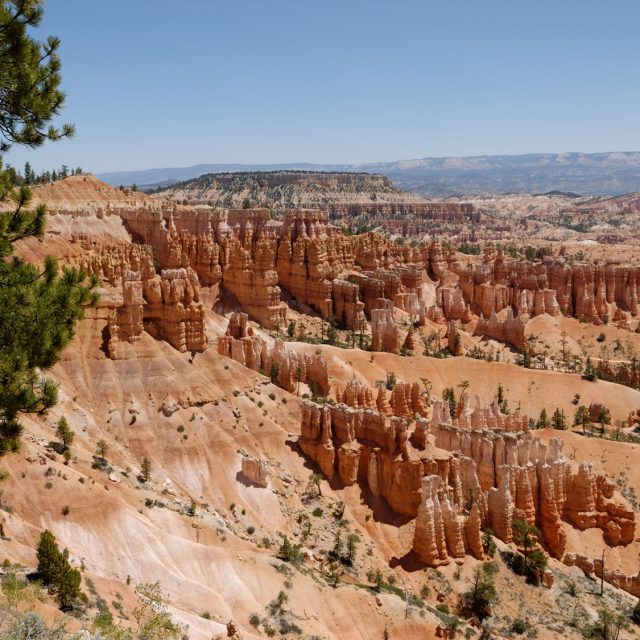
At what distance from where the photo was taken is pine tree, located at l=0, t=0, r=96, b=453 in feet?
52.3

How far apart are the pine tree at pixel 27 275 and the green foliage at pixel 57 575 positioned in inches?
207

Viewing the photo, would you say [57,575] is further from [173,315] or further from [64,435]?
[173,315]

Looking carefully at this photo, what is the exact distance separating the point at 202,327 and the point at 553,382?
38721 millimetres

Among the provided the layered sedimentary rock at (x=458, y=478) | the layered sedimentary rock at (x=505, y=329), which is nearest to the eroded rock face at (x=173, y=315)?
the layered sedimentary rock at (x=458, y=478)

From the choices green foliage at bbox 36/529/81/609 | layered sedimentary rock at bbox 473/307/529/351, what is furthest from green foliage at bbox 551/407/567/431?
green foliage at bbox 36/529/81/609

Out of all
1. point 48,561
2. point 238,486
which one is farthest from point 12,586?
point 238,486

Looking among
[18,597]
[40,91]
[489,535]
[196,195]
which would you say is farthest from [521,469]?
[196,195]

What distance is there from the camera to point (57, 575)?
19.9 meters

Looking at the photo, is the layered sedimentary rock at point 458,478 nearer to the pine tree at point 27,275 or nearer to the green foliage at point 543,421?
the green foliage at point 543,421


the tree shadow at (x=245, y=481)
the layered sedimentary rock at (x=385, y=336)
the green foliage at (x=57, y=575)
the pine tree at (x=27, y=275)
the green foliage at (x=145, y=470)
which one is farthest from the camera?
the layered sedimentary rock at (x=385, y=336)

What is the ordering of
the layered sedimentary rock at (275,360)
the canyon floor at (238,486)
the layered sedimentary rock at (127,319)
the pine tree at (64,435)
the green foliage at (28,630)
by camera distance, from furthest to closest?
the layered sedimentary rock at (275,360), the layered sedimentary rock at (127,319), the pine tree at (64,435), the canyon floor at (238,486), the green foliage at (28,630)

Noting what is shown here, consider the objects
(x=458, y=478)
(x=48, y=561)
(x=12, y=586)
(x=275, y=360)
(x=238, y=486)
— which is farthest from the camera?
(x=275, y=360)

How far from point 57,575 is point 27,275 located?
9144mm

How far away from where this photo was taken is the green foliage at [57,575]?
19469mm
